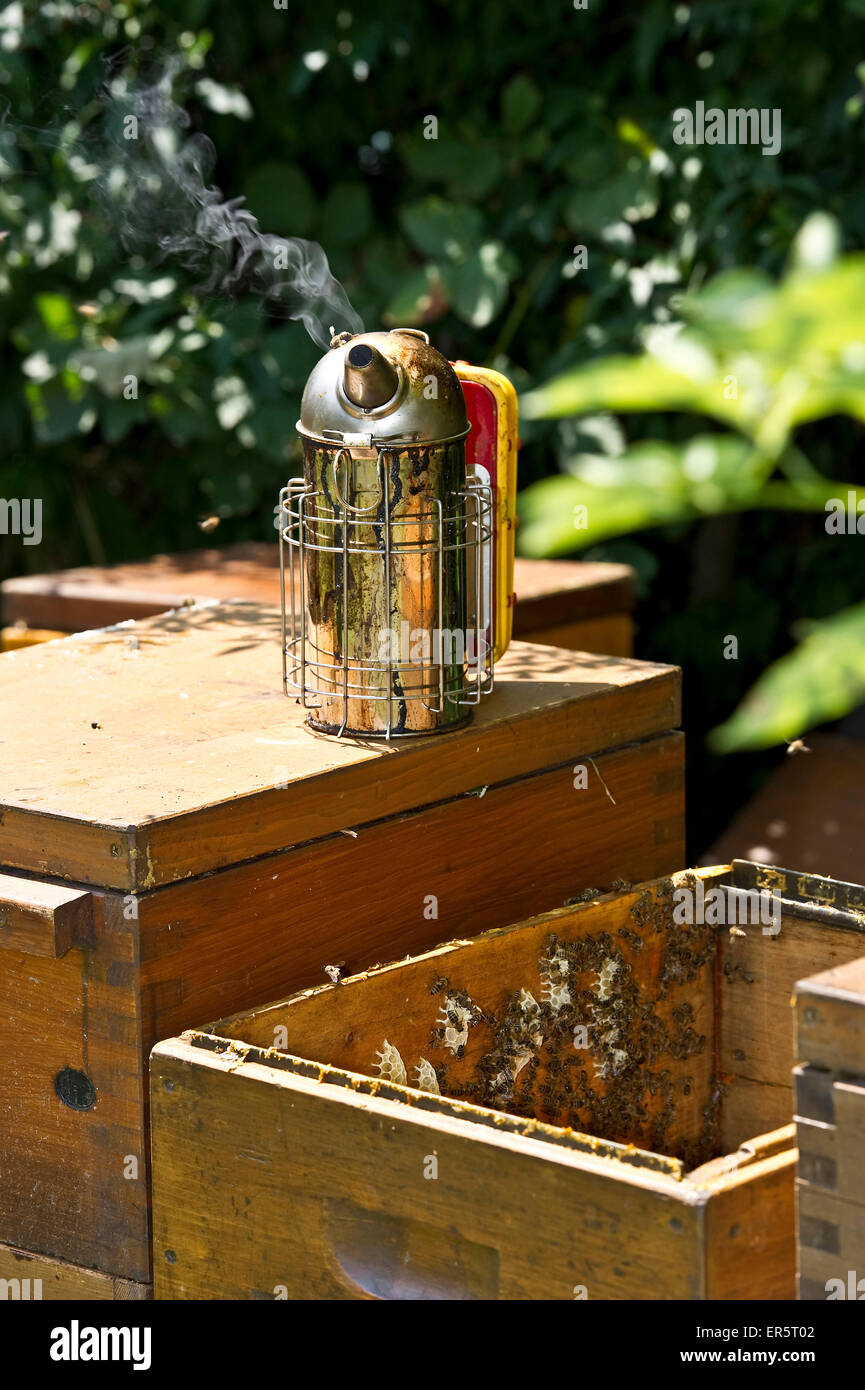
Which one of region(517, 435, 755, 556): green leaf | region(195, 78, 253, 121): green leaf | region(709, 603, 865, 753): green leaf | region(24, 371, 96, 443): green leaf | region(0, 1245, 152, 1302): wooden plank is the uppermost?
region(195, 78, 253, 121): green leaf

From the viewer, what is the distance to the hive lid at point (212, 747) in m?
2.06

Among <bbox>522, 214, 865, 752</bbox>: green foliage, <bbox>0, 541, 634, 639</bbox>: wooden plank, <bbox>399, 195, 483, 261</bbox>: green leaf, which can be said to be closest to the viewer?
<bbox>522, 214, 865, 752</bbox>: green foliage

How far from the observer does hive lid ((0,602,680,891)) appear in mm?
2062

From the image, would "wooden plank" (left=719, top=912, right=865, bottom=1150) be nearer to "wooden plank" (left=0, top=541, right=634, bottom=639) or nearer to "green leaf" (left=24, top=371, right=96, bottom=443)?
"wooden plank" (left=0, top=541, right=634, bottom=639)

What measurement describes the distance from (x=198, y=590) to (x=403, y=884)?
4.61 ft

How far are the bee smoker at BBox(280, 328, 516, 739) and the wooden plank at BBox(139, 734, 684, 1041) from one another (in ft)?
0.55

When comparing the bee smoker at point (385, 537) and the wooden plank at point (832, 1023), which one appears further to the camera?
the bee smoker at point (385, 537)

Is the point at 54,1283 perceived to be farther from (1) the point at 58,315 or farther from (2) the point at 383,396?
(1) the point at 58,315

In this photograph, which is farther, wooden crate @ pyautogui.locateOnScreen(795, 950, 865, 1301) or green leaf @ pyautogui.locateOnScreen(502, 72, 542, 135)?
green leaf @ pyautogui.locateOnScreen(502, 72, 542, 135)

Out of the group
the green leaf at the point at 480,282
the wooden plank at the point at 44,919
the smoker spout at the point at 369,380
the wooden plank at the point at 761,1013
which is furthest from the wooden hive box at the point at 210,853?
the green leaf at the point at 480,282

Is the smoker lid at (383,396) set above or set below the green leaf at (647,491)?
above

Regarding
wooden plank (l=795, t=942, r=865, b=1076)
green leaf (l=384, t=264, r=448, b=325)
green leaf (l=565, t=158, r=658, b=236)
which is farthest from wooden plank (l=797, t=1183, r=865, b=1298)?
green leaf (l=565, t=158, r=658, b=236)

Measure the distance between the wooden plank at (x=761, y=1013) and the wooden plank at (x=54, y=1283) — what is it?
31.9 inches

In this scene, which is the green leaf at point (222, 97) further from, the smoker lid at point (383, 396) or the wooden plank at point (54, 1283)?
the wooden plank at point (54, 1283)
